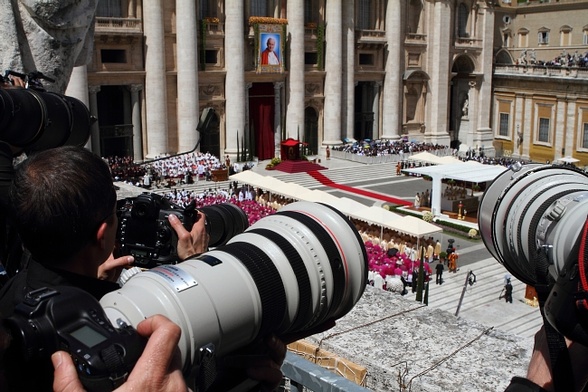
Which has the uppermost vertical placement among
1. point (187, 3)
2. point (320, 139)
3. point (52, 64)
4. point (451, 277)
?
point (187, 3)

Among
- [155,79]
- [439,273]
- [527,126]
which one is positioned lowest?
[439,273]

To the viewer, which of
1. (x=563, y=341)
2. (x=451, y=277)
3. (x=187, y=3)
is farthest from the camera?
(x=187, y=3)

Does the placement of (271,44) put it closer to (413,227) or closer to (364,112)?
(364,112)

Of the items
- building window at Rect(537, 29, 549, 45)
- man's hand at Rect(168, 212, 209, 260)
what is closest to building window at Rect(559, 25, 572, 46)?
building window at Rect(537, 29, 549, 45)

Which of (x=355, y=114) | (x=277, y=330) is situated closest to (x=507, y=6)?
(x=355, y=114)

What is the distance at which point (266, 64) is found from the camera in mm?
41125

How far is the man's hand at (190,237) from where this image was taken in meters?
3.80

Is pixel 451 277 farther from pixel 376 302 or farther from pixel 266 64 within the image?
pixel 266 64

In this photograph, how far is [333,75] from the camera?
143ft

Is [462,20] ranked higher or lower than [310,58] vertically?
higher

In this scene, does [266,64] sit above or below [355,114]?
above

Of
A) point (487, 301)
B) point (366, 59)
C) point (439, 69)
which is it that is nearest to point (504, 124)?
point (439, 69)

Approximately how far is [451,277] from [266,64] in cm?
2207

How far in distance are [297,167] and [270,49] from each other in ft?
24.4
